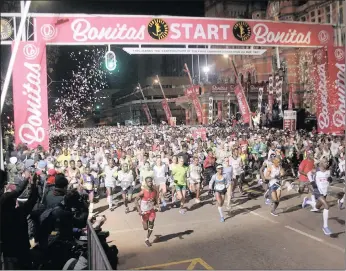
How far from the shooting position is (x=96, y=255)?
443 centimetres

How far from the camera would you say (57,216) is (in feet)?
18.7

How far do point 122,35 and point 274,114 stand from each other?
21.3 m

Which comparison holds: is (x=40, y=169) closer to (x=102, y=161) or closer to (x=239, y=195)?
(x=102, y=161)

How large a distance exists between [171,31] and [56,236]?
892cm

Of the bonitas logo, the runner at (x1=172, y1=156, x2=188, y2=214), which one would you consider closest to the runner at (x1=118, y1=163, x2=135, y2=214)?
the runner at (x1=172, y1=156, x2=188, y2=214)

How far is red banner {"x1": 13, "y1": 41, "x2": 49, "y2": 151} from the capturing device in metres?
10.4

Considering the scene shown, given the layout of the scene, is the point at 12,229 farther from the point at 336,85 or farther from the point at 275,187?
the point at 336,85

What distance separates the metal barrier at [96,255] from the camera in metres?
3.88

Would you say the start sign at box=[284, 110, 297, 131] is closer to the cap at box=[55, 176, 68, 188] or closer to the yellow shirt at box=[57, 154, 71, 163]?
the yellow shirt at box=[57, 154, 71, 163]

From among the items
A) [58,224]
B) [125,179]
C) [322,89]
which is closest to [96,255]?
[58,224]

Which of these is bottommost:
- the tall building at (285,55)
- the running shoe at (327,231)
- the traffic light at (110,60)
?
the running shoe at (327,231)

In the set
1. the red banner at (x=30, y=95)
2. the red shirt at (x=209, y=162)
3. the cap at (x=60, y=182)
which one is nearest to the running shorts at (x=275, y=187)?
the red shirt at (x=209, y=162)

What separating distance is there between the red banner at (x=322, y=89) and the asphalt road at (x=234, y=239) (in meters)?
4.31

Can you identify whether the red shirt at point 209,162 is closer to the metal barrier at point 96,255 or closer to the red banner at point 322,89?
the red banner at point 322,89
